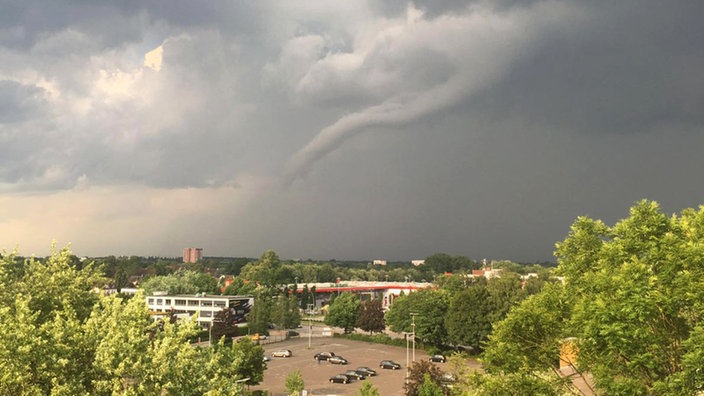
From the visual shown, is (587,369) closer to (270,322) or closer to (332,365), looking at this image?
(332,365)

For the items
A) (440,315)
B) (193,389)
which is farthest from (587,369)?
(440,315)

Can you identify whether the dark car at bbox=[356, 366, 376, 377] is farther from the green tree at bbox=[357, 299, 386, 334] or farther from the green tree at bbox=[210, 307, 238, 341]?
the green tree at bbox=[357, 299, 386, 334]

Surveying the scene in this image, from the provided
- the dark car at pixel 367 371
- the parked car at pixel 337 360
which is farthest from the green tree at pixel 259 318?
the dark car at pixel 367 371

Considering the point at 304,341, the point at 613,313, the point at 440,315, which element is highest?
the point at 613,313

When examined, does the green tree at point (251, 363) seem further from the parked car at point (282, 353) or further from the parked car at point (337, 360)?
the parked car at point (282, 353)

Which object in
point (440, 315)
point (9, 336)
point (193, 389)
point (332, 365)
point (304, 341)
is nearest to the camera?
point (9, 336)

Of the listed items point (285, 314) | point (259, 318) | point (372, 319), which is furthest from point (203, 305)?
point (372, 319)
